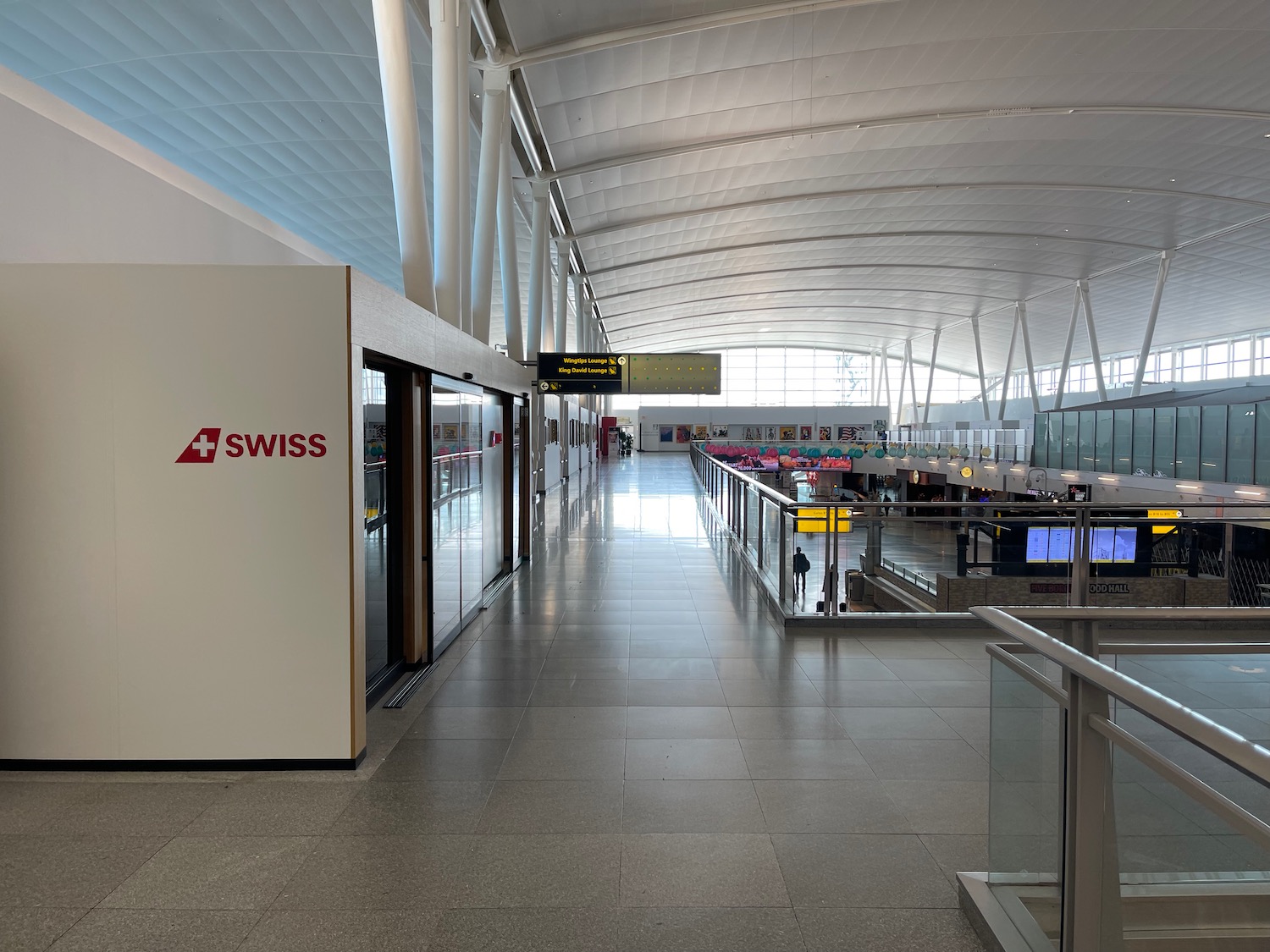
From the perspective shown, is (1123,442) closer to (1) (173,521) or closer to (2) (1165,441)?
(2) (1165,441)

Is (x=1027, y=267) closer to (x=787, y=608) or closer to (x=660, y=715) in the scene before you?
(x=787, y=608)

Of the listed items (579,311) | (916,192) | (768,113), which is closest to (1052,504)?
(768,113)

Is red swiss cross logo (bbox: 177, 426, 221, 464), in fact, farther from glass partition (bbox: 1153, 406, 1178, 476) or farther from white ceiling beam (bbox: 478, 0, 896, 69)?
glass partition (bbox: 1153, 406, 1178, 476)

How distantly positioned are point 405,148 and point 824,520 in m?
5.39

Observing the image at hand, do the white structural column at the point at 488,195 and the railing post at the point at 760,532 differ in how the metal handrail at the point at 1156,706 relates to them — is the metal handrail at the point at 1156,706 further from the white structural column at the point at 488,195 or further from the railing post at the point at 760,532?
the white structural column at the point at 488,195

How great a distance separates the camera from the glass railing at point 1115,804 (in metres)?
1.91

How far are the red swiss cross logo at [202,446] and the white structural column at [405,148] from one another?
3.39 metres

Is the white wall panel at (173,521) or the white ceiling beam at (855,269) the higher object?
the white ceiling beam at (855,269)

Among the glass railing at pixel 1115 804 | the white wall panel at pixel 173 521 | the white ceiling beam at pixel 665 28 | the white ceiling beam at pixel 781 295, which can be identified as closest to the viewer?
the glass railing at pixel 1115 804

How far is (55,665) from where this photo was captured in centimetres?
451

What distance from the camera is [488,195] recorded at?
40.0 feet

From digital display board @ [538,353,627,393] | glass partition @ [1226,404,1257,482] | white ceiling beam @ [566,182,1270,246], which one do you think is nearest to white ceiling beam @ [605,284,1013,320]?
white ceiling beam @ [566,182,1270,246]

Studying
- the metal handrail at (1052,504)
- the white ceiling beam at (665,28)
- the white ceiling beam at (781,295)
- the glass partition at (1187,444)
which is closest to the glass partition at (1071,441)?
the glass partition at (1187,444)

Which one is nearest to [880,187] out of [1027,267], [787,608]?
[1027,267]
